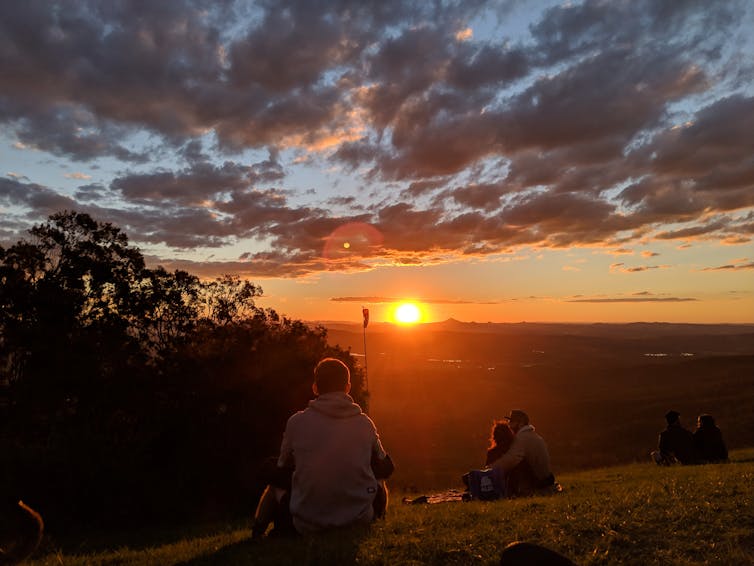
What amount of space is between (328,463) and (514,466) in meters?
5.31

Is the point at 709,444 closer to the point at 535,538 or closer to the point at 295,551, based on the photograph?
the point at 535,538

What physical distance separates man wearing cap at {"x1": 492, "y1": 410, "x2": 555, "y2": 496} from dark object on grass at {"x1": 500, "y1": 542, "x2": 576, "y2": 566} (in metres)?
5.59

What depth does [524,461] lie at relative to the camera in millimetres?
10219

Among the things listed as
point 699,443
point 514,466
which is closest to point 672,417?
point 699,443

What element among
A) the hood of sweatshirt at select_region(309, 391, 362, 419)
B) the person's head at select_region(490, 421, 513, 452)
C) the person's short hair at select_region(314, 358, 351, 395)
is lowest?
the person's head at select_region(490, 421, 513, 452)

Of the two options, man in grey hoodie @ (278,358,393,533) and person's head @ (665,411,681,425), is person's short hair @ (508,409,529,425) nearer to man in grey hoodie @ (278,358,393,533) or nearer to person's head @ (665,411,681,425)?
man in grey hoodie @ (278,358,393,533)

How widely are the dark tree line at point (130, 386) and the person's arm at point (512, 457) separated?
480 inches

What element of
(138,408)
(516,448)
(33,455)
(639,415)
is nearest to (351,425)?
(516,448)

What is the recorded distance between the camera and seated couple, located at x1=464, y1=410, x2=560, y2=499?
9.68m

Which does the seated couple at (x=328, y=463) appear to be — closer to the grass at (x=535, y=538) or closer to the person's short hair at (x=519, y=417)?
the grass at (x=535, y=538)

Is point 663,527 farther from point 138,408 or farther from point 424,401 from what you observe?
point 424,401

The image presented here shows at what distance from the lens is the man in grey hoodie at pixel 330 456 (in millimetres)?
5758

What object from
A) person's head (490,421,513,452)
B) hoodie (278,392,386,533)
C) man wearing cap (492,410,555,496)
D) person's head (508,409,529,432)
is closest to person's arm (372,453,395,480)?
hoodie (278,392,386,533)

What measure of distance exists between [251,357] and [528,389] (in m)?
101
